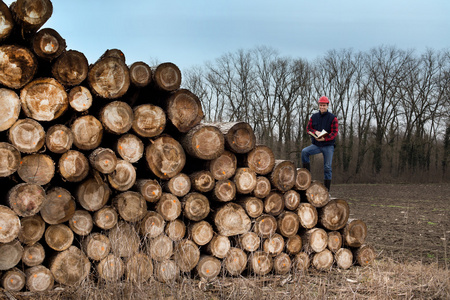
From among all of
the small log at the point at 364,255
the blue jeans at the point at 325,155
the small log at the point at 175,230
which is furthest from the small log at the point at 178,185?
the blue jeans at the point at 325,155

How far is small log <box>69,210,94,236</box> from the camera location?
505cm

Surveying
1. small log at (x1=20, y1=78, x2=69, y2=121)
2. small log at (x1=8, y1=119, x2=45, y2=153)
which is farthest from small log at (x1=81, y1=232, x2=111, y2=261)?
small log at (x1=20, y1=78, x2=69, y2=121)

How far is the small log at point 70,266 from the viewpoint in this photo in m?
4.98

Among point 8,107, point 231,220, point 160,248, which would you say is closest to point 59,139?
point 8,107

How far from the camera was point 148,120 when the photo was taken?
5.50 m

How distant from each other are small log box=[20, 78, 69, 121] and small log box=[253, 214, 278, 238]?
2.92 metres

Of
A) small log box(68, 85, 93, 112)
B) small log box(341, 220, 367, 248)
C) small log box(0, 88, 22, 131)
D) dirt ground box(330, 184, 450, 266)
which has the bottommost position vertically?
dirt ground box(330, 184, 450, 266)

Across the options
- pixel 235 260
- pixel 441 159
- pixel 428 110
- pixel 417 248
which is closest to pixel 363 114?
pixel 428 110

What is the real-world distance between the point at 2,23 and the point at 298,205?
14.6ft

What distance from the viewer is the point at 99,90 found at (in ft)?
17.0

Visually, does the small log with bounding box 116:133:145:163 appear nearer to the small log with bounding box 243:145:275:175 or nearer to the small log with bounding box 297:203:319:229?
the small log with bounding box 243:145:275:175

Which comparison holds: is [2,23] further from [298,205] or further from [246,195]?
[298,205]

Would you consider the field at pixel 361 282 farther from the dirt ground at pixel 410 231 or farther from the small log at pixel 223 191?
the small log at pixel 223 191

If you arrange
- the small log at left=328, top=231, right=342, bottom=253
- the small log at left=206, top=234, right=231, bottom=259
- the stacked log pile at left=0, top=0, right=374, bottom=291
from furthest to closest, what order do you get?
the small log at left=328, top=231, right=342, bottom=253 < the small log at left=206, top=234, right=231, bottom=259 < the stacked log pile at left=0, top=0, right=374, bottom=291
